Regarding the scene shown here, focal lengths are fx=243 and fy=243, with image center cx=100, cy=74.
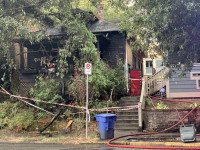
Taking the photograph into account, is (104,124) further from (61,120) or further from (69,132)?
(61,120)

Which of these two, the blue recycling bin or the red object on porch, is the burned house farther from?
the blue recycling bin

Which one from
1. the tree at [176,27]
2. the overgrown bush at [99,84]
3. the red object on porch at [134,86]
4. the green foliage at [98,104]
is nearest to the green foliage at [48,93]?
the overgrown bush at [99,84]

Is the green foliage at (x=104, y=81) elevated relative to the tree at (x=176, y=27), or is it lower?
lower

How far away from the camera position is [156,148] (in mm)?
7215

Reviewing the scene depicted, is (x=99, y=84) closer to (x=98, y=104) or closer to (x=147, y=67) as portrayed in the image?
(x=98, y=104)

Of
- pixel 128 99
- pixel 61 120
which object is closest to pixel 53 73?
pixel 61 120

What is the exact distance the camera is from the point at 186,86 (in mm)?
13758

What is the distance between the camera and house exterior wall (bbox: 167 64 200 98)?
13.6 m

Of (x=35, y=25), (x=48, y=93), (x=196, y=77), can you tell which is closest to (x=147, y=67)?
(x=196, y=77)

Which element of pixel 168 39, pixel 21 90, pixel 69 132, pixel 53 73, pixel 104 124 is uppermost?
pixel 168 39

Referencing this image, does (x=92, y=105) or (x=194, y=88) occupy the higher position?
(x=194, y=88)

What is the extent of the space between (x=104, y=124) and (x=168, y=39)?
12.5ft

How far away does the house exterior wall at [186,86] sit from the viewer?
1365 cm

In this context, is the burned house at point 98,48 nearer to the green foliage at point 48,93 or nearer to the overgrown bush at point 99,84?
the green foliage at point 48,93
